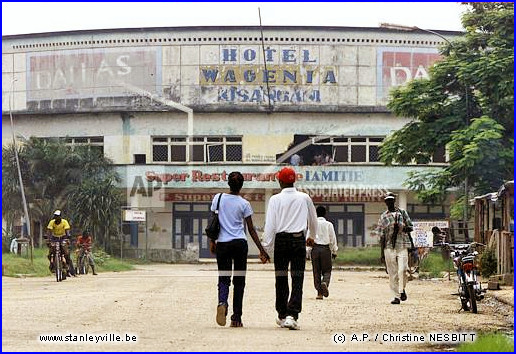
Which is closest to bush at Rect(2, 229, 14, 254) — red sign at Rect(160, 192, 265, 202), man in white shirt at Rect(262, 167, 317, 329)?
red sign at Rect(160, 192, 265, 202)

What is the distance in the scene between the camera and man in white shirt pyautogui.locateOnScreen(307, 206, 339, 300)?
16719mm

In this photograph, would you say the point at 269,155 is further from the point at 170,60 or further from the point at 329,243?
the point at 329,243

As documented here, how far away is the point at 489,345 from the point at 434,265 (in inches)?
757

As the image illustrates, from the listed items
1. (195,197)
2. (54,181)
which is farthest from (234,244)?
(195,197)

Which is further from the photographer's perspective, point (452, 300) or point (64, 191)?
point (64, 191)

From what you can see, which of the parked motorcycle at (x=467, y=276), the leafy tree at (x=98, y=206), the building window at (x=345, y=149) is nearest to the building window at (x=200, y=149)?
the building window at (x=345, y=149)

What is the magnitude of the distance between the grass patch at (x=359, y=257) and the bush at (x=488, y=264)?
13.5 meters

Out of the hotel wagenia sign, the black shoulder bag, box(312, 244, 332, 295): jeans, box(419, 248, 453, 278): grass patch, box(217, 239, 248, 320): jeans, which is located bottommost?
box(419, 248, 453, 278): grass patch

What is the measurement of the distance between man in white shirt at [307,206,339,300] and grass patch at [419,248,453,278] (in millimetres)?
8971

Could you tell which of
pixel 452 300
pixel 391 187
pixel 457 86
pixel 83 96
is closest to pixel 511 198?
pixel 452 300

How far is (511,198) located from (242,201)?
1110 cm

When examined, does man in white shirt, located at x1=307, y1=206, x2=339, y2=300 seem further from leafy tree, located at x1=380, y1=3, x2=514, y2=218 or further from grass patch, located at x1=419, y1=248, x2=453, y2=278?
leafy tree, located at x1=380, y1=3, x2=514, y2=218

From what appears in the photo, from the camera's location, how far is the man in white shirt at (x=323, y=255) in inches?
658

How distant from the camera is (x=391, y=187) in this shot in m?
41.9
